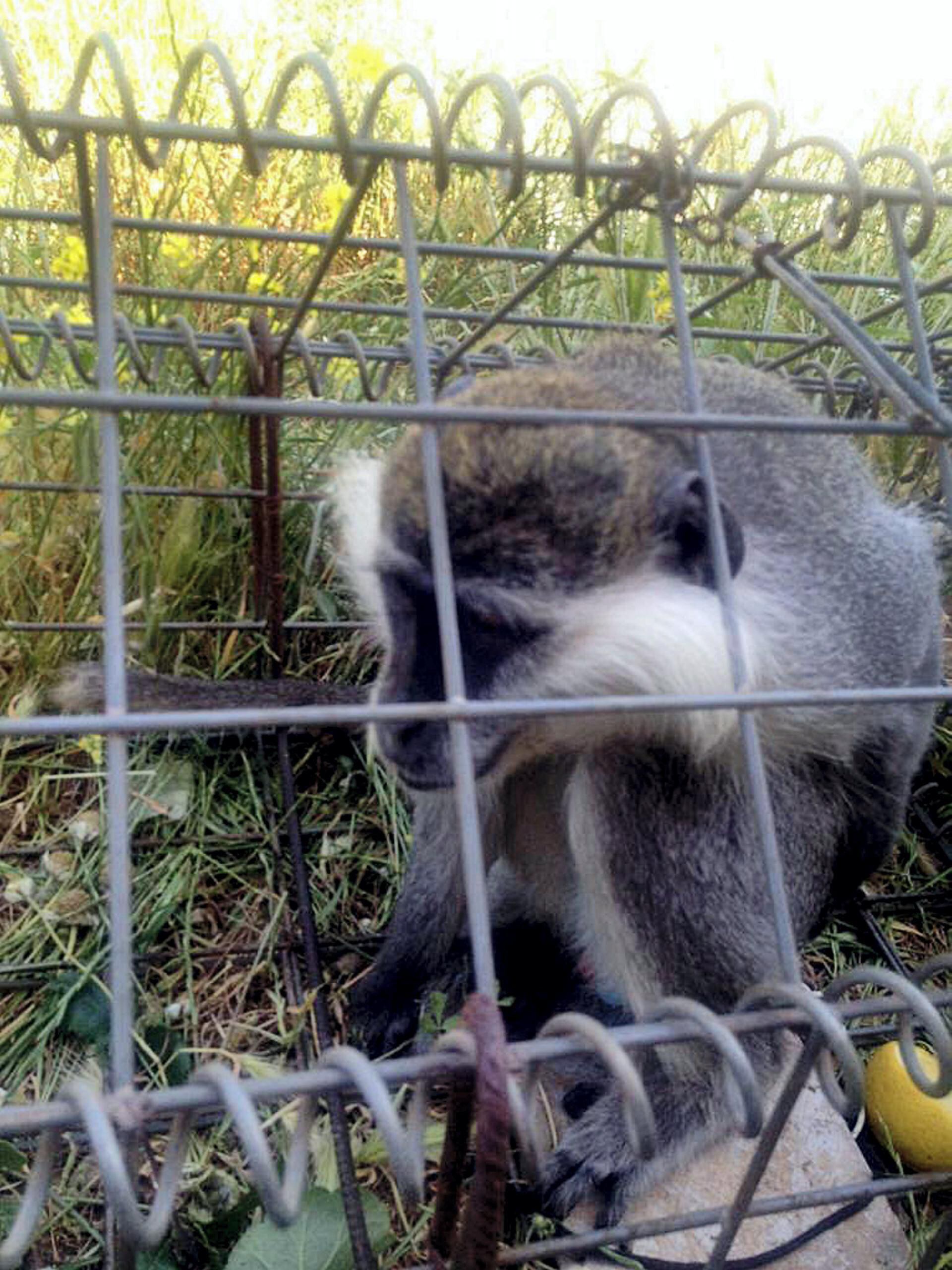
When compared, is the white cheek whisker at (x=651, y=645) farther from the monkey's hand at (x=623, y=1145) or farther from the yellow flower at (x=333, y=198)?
the yellow flower at (x=333, y=198)

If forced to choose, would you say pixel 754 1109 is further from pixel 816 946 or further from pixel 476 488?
pixel 816 946

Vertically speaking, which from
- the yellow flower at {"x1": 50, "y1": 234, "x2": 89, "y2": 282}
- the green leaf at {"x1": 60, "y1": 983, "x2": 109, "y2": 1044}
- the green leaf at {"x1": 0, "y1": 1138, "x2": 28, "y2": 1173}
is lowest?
the green leaf at {"x1": 0, "y1": 1138, "x2": 28, "y2": 1173}

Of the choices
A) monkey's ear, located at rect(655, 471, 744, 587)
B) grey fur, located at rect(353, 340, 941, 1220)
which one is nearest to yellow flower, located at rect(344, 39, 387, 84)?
grey fur, located at rect(353, 340, 941, 1220)

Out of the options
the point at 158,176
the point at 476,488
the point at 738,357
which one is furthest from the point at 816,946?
the point at 158,176

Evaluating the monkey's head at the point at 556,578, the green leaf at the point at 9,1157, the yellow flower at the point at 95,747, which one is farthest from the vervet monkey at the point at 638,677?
the green leaf at the point at 9,1157

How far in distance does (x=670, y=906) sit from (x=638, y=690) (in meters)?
0.38

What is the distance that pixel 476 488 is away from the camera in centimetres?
168

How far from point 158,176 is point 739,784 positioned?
98.6 inches

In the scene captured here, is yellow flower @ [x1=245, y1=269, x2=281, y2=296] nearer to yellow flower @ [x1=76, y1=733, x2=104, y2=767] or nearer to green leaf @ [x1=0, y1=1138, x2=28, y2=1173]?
yellow flower @ [x1=76, y1=733, x2=104, y2=767]

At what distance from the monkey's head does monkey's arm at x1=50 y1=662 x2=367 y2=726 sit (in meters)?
0.70

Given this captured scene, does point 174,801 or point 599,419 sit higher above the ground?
point 599,419

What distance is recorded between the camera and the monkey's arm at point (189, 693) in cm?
225

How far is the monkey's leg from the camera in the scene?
187 centimetres

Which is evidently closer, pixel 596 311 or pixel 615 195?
pixel 615 195
